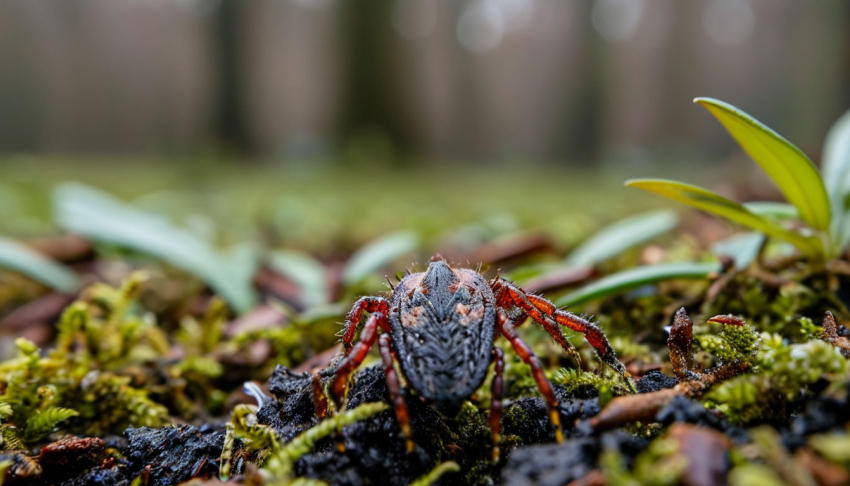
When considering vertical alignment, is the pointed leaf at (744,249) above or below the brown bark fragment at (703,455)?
above

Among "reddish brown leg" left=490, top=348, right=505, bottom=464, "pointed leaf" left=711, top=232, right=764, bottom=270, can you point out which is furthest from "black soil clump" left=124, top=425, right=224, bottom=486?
"pointed leaf" left=711, top=232, right=764, bottom=270

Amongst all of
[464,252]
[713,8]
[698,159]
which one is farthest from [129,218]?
Result: [713,8]

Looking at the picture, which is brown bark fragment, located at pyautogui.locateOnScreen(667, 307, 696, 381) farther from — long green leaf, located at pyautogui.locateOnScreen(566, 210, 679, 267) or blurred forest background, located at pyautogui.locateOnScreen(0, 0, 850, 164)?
blurred forest background, located at pyautogui.locateOnScreen(0, 0, 850, 164)

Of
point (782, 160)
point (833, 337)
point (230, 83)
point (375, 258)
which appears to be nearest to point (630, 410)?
point (833, 337)

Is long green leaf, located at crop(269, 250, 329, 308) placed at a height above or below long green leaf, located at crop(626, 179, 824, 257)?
above

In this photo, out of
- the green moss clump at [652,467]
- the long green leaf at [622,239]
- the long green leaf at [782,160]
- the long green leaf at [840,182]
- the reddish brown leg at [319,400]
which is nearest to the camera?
the green moss clump at [652,467]

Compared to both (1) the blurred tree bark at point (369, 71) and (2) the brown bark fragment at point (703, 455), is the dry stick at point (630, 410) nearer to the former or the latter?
(2) the brown bark fragment at point (703, 455)

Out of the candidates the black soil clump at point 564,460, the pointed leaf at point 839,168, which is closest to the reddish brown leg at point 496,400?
the black soil clump at point 564,460
